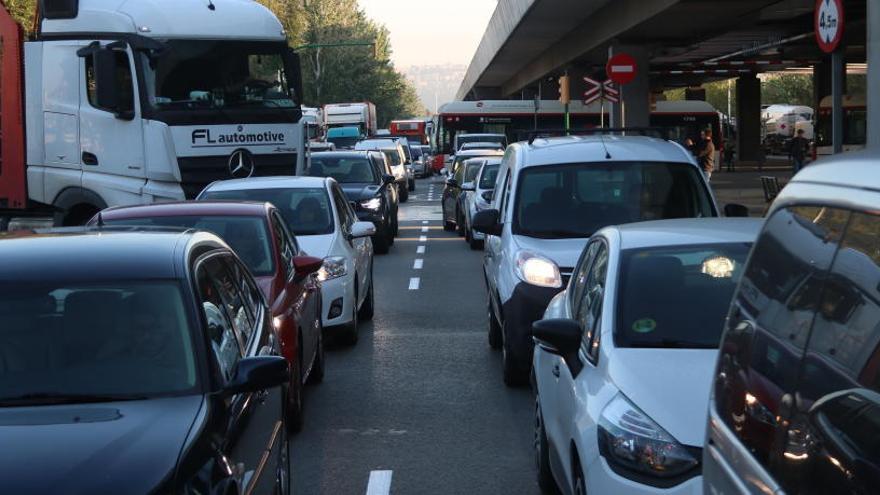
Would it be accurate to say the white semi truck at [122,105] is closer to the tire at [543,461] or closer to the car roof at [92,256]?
the tire at [543,461]

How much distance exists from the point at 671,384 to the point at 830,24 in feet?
22.4

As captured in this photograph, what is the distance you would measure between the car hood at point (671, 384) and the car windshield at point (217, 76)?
12232mm

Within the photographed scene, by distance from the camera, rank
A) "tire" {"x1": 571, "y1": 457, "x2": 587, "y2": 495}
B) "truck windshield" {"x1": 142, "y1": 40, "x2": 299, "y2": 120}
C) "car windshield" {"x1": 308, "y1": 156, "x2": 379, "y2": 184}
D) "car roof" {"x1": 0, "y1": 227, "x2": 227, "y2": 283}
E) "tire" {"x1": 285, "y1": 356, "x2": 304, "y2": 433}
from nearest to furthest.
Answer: "car roof" {"x1": 0, "y1": 227, "x2": 227, "y2": 283}, "tire" {"x1": 571, "y1": 457, "x2": 587, "y2": 495}, "tire" {"x1": 285, "y1": 356, "x2": 304, "y2": 433}, "truck windshield" {"x1": 142, "y1": 40, "x2": 299, "y2": 120}, "car windshield" {"x1": 308, "y1": 156, "x2": 379, "y2": 184}

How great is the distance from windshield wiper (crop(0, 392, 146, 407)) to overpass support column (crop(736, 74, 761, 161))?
66741 mm

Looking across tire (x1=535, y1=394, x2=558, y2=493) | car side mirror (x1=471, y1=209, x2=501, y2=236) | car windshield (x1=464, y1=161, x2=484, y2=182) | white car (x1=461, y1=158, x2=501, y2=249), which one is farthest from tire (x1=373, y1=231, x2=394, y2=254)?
tire (x1=535, y1=394, x2=558, y2=493)

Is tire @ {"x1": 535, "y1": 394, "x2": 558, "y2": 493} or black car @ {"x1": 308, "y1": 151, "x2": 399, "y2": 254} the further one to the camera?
black car @ {"x1": 308, "y1": 151, "x2": 399, "y2": 254}

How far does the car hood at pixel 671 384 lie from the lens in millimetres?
4781

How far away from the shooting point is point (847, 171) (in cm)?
274

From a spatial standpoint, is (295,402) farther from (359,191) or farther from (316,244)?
(359,191)

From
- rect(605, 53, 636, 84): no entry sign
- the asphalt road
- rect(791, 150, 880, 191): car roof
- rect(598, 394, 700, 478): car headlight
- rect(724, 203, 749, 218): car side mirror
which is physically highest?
rect(605, 53, 636, 84): no entry sign

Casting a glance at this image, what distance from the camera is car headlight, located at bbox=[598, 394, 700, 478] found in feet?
15.4

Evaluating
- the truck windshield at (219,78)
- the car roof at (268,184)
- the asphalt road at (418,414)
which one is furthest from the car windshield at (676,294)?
the truck windshield at (219,78)

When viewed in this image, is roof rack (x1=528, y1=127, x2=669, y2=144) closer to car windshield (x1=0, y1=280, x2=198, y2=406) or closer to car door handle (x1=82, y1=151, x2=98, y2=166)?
car door handle (x1=82, y1=151, x2=98, y2=166)

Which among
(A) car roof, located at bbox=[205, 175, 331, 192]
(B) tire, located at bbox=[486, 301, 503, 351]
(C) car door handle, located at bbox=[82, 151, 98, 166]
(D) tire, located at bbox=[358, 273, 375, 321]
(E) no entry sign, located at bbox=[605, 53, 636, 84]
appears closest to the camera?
(B) tire, located at bbox=[486, 301, 503, 351]
